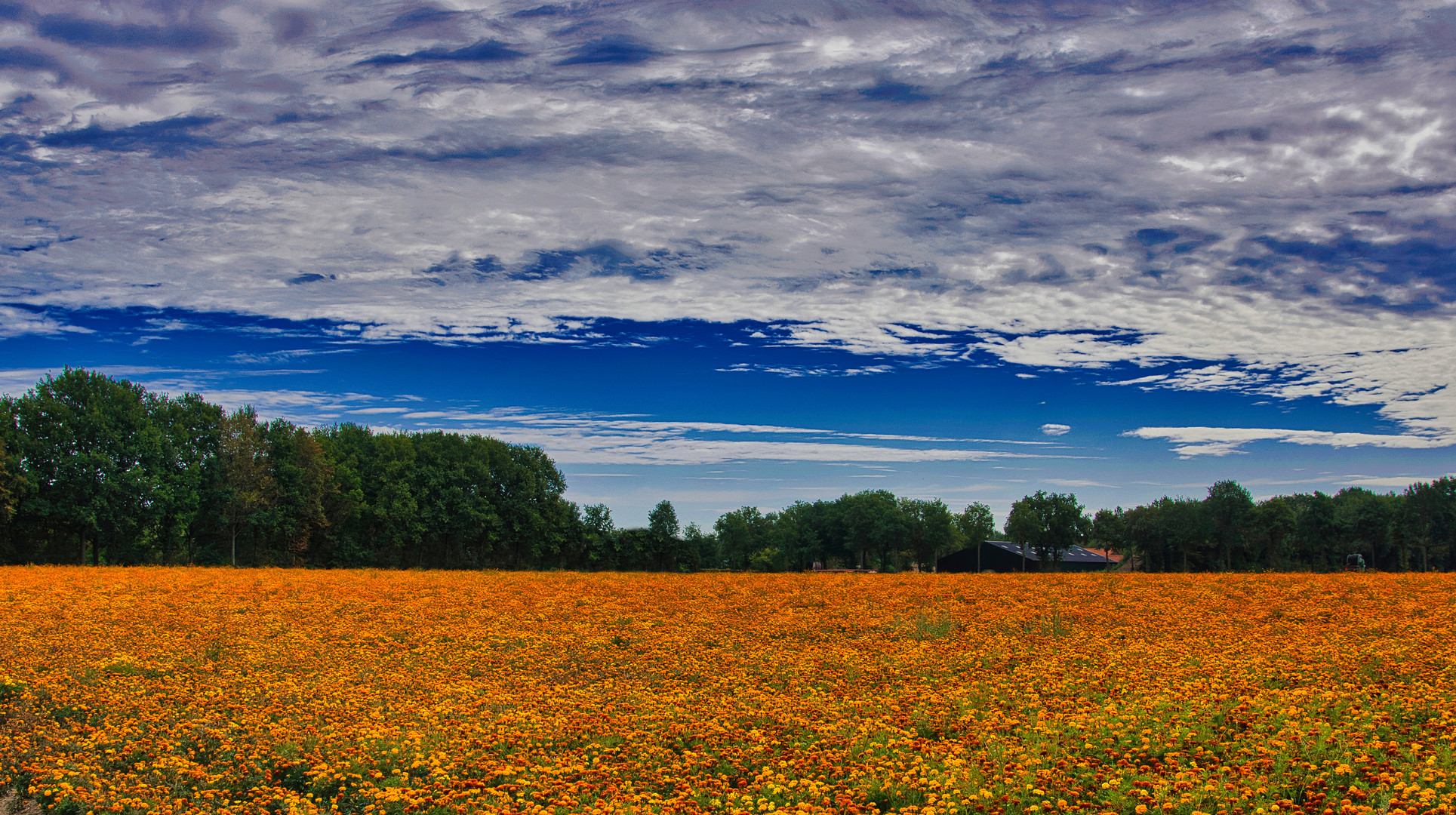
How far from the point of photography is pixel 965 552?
107 meters

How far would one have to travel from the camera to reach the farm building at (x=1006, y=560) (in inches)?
3792

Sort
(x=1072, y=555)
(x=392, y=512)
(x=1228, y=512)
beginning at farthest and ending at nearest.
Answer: (x=1072, y=555), (x=1228, y=512), (x=392, y=512)

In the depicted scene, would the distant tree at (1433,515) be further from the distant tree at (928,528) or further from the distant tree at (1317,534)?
the distant tree at (928,528)

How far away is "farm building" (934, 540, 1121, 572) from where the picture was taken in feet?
316

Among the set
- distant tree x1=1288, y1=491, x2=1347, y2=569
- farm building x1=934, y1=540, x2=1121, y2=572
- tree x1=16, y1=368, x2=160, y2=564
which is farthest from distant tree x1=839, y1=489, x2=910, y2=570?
tree x1=16, y1=368, x2=160, y2=564

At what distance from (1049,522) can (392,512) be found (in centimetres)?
6206

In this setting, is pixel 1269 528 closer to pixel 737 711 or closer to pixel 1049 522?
pixel 1049 522

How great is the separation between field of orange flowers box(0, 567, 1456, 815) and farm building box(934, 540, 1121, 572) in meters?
74.1

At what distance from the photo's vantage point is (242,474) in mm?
68000

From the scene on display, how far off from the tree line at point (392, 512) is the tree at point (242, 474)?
0.47ft

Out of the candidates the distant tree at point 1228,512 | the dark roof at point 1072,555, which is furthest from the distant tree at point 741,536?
the distant tree at point 1228,512

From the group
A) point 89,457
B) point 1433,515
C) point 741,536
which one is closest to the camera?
point 89,457

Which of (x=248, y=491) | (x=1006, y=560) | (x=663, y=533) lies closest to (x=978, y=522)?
(x=1006, y=560)

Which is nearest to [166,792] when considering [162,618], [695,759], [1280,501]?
[695,759]
